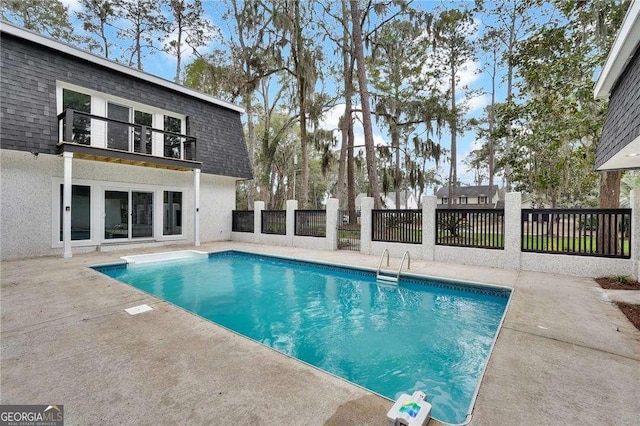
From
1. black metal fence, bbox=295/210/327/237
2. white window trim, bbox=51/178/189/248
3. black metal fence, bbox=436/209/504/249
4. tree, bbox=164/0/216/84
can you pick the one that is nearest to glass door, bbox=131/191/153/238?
white window trim, bbox=51/178/189/248

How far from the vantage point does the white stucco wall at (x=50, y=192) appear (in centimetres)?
735

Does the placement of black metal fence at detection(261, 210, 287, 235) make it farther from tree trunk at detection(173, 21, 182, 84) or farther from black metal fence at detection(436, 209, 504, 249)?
tree trunk at detection(173, 21, 182, 84)

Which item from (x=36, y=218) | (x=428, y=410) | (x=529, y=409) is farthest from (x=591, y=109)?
(x=36, y=218)

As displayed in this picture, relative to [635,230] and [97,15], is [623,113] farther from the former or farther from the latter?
[97,15]

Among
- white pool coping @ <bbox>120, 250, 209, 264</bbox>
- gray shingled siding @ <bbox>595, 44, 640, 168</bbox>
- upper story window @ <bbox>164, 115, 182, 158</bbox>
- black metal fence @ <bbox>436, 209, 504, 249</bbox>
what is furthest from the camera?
upper story window @ <bbox>164, 115, 182, 158</bbox>

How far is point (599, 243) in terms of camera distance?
5.92m

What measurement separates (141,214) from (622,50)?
40.7 feet

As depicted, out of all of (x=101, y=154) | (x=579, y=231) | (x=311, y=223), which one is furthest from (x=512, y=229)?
(x=101, y=154)

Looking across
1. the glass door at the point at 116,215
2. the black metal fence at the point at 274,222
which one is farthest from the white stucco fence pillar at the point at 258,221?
the glass door at the point at 116,215

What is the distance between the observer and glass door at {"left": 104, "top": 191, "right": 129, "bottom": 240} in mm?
9195

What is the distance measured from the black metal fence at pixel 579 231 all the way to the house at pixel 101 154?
1002 cm

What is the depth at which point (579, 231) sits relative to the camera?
241 inches

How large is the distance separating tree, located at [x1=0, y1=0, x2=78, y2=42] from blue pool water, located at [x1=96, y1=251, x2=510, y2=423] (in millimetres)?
15236

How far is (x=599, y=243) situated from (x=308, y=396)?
7053 mm
